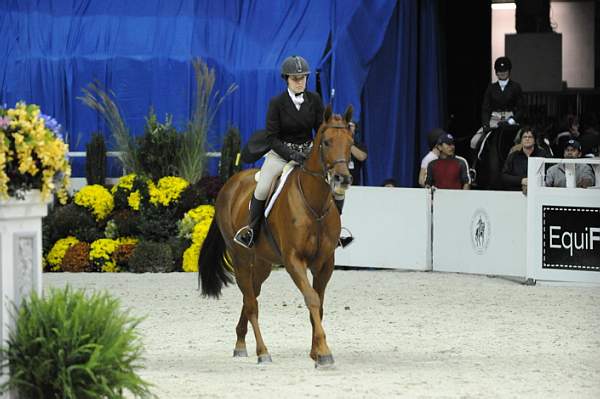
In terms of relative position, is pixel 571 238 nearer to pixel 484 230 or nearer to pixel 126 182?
pixel 484 230

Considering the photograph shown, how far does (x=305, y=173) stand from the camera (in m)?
11.0

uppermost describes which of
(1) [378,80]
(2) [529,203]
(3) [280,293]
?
(1) [378,80]

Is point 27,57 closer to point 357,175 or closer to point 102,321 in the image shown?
point 357,175

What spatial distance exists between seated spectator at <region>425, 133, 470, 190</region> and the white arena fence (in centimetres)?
59

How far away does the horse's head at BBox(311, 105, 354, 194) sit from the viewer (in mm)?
10383

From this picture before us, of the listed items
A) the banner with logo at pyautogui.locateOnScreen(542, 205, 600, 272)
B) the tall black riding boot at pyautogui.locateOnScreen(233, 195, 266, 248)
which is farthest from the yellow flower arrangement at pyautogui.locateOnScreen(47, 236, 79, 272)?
the tall black riding boot at pyautogui.locateOnScreen(233, 195, 266, 248)

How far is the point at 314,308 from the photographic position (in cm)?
1049

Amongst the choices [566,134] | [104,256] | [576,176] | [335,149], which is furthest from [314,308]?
[566,134]

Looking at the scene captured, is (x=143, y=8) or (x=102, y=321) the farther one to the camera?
(x=143, y=8)

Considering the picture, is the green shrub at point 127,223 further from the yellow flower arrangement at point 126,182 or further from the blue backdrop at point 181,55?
the blue backdrop at point 181,55

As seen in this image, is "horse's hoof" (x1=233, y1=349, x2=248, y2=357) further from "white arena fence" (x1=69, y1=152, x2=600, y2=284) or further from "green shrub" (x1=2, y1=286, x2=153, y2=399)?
"white arena fence" (x1=69, y1=152, x2=600, y2=284)

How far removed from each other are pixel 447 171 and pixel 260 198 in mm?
7751

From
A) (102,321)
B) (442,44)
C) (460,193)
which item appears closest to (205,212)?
(460,193)

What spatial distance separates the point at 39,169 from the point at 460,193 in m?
10.7
